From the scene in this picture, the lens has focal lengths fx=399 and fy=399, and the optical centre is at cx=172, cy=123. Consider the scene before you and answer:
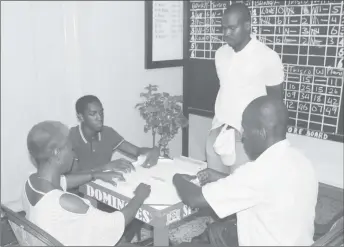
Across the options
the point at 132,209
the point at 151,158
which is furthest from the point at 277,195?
the point at 151,158

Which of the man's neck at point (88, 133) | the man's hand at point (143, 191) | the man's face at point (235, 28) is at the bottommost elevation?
the man's hand at point (143, 191)

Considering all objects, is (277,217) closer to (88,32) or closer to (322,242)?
(322,242)

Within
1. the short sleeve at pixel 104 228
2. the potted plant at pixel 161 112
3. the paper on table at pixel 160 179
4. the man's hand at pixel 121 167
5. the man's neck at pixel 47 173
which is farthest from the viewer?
the potted plant at pixel 161 112

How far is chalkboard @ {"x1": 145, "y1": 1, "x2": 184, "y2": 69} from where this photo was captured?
13.1ft

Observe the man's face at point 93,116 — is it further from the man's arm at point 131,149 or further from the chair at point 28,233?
the chair at point 28,233

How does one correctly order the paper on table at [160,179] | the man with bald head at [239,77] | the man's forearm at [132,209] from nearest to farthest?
the man's forearm at [132,209] < the paper on table at [160,179] < the man with bald head at [239,77]

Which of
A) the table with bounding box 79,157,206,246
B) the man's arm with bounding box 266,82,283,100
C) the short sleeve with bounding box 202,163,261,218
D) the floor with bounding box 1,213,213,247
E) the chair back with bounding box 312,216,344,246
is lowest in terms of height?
the floor with bounding box 1,213,213,247

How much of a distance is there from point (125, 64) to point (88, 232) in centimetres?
259

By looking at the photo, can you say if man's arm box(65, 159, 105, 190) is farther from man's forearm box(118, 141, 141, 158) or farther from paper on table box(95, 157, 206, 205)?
man's forearm box(118, 141, 141, 158)

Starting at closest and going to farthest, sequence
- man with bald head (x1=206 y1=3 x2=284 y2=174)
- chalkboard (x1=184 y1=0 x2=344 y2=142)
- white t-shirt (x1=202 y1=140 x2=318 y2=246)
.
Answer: white t-shirt (x1=202 y1=140 x2=318 y2=246) → man with bald head (x1=206 y1=3 x2=284 y2=174) → chalkboard (x1=184 y1=0 x2=344 y2=142)

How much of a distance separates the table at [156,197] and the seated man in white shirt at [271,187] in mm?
443

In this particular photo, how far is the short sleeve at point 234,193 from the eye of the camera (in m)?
1.37

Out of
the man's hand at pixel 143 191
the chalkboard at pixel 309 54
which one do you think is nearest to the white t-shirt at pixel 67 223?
the man's hand at pixel 143 191

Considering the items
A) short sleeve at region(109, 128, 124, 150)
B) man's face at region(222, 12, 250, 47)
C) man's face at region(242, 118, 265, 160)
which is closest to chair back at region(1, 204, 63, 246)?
man's face at region(242, 118, 265, 160)
